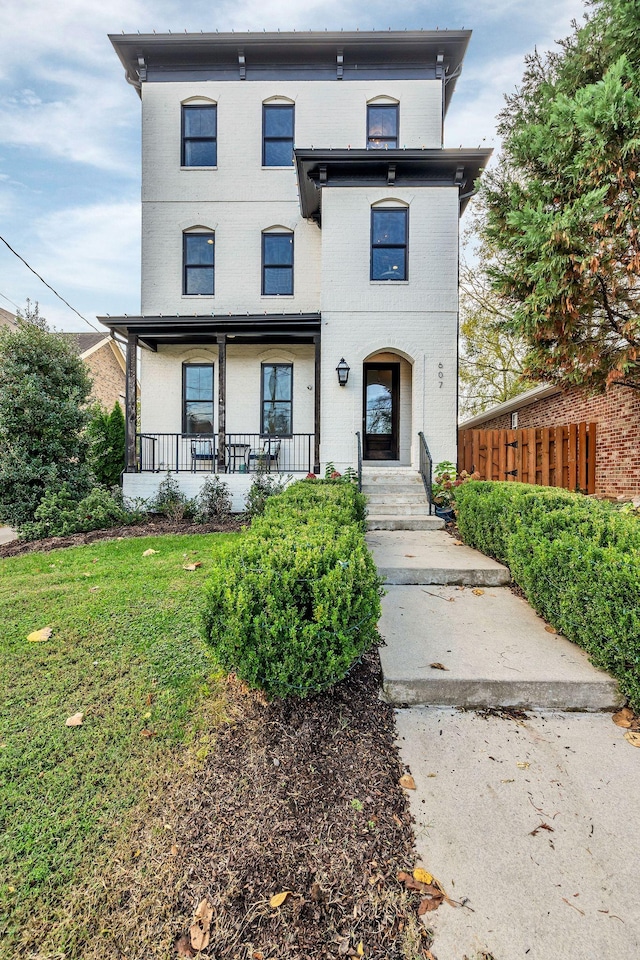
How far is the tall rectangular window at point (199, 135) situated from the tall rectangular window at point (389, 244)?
4778 mm

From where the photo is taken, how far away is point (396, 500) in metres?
8.00

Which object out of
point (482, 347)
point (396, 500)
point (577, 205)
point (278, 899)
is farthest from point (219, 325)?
point (482, 347)

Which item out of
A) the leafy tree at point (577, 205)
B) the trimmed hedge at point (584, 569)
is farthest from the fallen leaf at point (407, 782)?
the leafy tree at point (577, 205)

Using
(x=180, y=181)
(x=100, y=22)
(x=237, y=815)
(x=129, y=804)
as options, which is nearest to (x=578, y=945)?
(x=237, y=815)

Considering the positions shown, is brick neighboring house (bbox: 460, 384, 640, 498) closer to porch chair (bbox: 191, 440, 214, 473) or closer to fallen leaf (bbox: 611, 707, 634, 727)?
fallen leaf (bbox: 611, 707, 634, 727)

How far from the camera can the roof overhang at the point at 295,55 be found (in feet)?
33.0

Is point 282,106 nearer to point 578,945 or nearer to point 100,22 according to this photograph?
point 100,22

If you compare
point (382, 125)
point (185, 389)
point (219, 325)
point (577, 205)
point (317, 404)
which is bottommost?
point (317, 404)

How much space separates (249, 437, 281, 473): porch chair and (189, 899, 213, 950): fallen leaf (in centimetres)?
744

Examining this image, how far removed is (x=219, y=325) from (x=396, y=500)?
5296 mm

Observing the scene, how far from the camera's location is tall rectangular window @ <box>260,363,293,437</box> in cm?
1061

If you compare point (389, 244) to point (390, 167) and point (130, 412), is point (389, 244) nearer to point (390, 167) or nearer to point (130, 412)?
point (390, 167)

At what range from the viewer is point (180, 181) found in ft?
35.4

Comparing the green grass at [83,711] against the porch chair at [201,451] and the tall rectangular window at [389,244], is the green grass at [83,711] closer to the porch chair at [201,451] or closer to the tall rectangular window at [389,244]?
the porch chair at [201,451]
